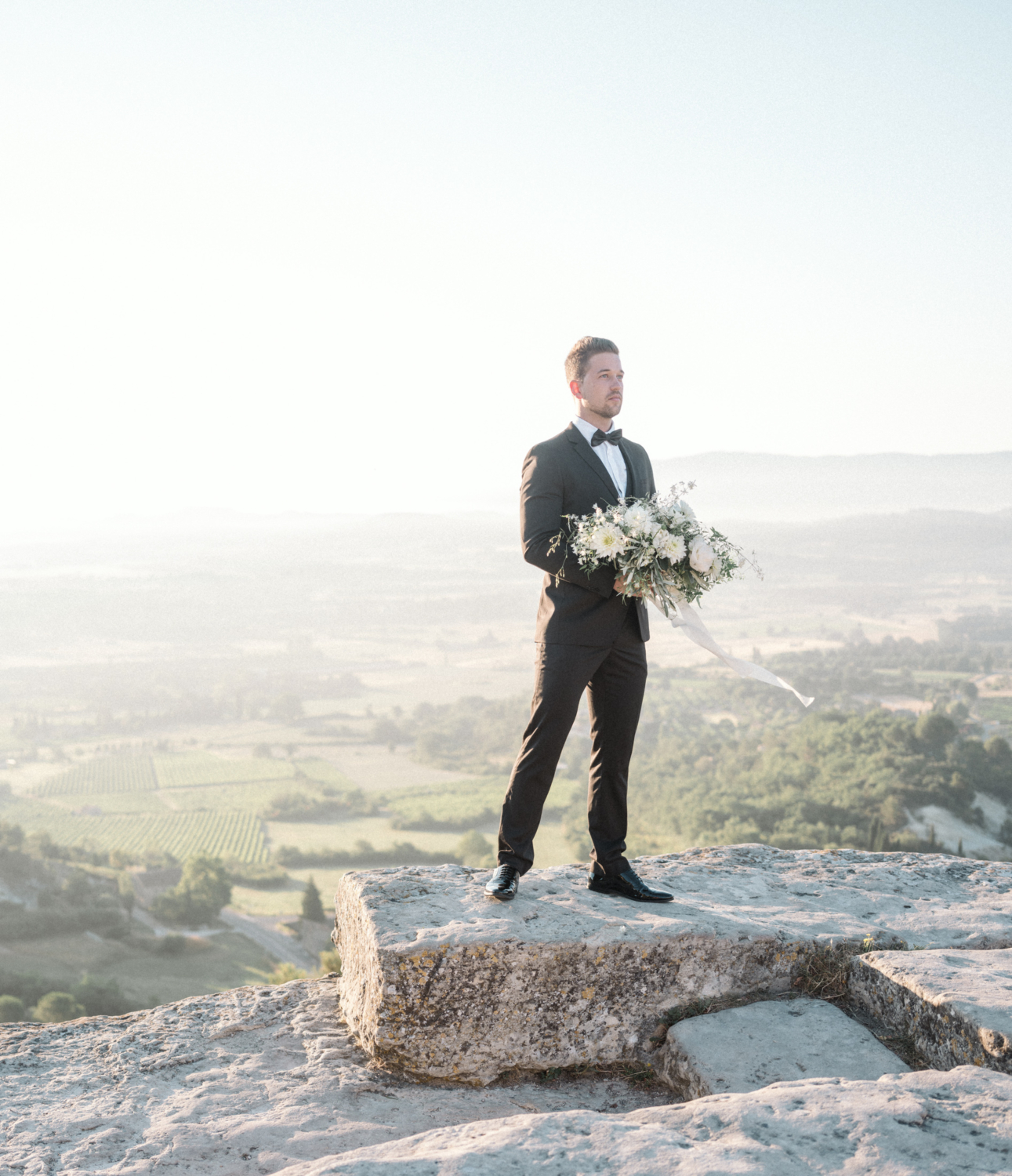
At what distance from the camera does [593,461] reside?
12.9 feet

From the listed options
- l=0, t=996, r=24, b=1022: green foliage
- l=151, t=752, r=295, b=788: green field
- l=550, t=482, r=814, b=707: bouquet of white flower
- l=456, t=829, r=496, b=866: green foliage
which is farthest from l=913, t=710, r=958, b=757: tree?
l=151, t=752, r=295, b=788: green field

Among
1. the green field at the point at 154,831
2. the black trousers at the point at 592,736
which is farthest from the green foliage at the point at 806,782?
the black trousers at the point at 592,736

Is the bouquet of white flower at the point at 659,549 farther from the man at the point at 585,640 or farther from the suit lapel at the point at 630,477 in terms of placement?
the suit lapel at the point at 630,477

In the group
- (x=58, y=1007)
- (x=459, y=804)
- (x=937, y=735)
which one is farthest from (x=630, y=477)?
(x=459, y=804)

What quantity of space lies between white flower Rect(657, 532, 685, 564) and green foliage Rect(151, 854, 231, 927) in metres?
64.2

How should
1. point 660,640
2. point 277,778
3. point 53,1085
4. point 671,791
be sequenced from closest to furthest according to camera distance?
1. point 53,1085
2. point 671,791
3. point 277,778
4. point 660,640

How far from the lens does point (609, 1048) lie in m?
3.52

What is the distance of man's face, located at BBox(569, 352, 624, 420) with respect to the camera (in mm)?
3908

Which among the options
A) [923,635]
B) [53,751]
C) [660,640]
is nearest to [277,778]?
[53,751]

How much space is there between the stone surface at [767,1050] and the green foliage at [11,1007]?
3920 cm

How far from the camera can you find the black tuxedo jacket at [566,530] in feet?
12.3

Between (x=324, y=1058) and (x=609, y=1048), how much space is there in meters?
1.22

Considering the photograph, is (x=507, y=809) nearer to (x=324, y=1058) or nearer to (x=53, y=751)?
(x=324, y=1058)

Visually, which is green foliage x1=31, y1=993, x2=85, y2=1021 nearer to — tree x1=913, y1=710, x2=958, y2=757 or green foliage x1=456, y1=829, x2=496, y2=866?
green foliage x1=456, y1=829, x2=496, y2=866
